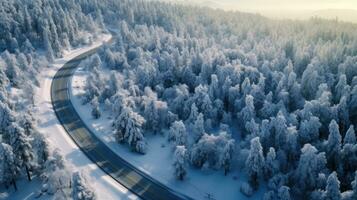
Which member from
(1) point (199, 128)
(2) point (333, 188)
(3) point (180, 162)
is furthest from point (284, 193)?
(1) point (199, 128)

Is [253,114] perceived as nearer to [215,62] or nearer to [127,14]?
[215,62]

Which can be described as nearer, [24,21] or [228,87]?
[228,87]

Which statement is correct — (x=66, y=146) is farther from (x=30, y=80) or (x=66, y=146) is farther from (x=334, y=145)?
(x=334, y=145)

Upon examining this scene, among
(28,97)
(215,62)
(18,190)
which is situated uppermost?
(215,62)

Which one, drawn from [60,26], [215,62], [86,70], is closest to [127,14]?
[60,26]

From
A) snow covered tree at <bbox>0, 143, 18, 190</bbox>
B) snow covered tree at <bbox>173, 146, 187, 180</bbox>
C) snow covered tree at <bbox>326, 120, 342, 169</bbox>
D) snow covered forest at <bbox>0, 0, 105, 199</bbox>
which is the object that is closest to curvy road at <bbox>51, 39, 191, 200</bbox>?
snow covered tree at <bbox>173, 146, 187, 180</bbox>

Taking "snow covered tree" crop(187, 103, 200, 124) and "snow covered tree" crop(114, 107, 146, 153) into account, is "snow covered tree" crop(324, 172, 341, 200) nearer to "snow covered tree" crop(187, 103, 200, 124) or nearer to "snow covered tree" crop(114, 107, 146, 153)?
"snow covered tree" crop(187, 103, 200, 124)

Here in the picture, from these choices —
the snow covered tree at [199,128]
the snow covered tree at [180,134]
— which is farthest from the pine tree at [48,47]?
the snow covered tree at [199,128]
